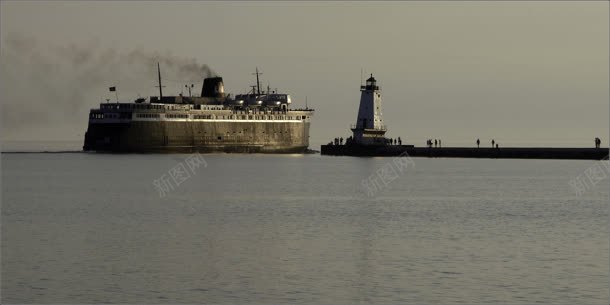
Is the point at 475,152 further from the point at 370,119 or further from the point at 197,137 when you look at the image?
the point at 197,137

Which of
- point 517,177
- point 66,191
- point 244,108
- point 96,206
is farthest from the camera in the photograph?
point 244,108

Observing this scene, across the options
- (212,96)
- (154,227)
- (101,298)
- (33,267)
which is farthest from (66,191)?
(212,96)

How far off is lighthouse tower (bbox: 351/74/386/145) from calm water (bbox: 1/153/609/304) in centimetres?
6877

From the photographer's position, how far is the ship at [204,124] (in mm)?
152000

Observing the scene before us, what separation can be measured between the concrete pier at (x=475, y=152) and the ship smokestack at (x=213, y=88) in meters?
22.9

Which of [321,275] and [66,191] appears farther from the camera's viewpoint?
[66,191]

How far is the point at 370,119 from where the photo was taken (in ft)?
465

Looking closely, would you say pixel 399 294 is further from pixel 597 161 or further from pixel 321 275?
pixel 597 161

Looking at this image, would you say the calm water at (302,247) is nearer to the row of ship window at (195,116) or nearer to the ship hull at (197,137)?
the row of ship window at (195,116)

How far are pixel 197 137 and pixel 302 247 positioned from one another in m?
122

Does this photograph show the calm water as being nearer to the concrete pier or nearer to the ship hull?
the concrete pier

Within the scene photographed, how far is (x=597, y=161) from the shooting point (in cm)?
14600

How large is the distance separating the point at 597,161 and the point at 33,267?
123212mm

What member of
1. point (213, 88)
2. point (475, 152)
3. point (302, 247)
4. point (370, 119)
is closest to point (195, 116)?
point (213, 88)
